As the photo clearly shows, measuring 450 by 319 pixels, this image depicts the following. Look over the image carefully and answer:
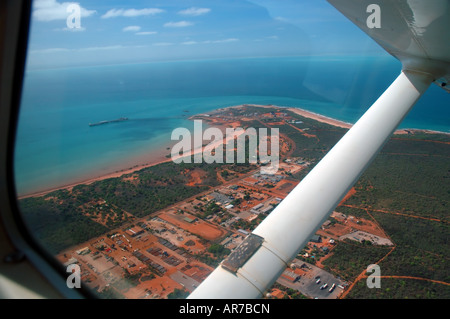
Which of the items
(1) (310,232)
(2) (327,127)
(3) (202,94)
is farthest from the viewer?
(3) (202,94)

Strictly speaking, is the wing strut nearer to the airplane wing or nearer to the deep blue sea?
the airplane wing

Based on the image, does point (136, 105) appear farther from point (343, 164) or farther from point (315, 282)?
point (343, 164)

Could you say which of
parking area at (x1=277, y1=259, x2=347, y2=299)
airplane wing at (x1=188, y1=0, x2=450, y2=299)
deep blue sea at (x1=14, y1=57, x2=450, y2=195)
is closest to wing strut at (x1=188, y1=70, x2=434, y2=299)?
airplane wing at (x1=188, y1=0, x2=450, y2=299)

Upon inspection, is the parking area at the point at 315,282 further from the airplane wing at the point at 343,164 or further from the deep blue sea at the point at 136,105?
the deep blue sea at the point at 136,105

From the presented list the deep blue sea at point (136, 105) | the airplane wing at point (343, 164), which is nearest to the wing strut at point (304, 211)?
the airplane wing at point (343, 164)


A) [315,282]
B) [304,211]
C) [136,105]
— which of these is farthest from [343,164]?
[136,105]
